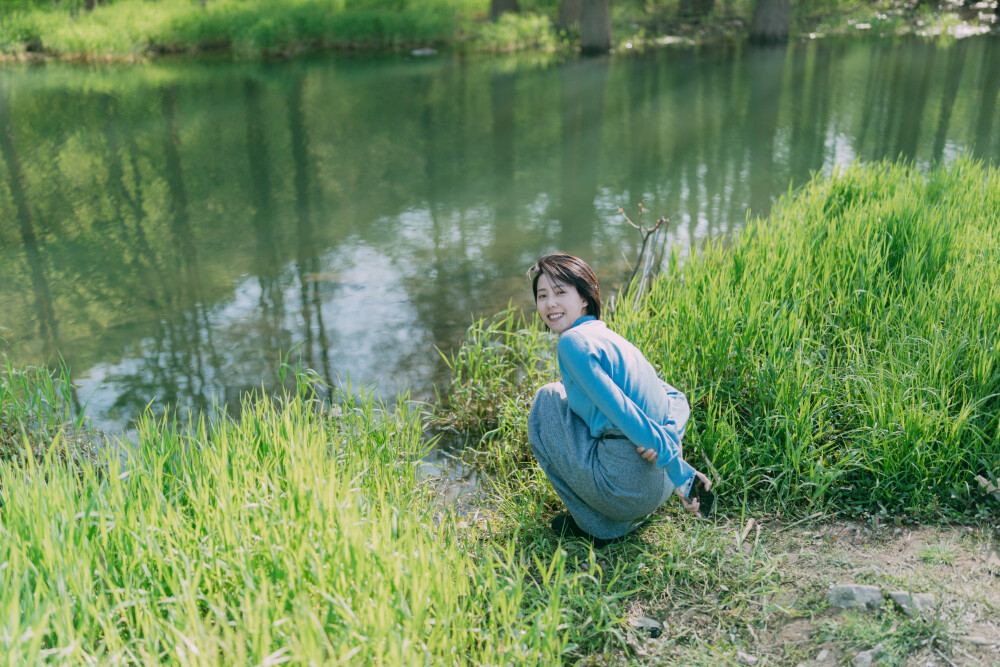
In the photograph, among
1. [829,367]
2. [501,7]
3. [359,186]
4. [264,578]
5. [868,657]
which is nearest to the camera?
[264,578]

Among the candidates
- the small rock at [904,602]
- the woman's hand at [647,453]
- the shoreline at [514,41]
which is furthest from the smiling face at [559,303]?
the shoreline at [514,41]

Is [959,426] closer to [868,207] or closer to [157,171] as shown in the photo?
[868,207]

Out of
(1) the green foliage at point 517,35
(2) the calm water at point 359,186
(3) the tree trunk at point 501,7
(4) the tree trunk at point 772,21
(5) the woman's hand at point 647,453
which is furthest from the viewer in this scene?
(3) the tree trunk at point 501,7

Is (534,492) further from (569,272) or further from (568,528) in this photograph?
(569,272)

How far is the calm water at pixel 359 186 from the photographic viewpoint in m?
5.02

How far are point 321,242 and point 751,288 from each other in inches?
169

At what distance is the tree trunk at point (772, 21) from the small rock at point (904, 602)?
19.3 m

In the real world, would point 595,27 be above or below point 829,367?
above

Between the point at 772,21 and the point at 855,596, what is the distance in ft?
64.2

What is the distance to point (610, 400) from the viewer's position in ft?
7.90

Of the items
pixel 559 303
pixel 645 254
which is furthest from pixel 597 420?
pixel 645 254

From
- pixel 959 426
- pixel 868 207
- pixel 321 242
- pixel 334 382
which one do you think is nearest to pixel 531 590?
pixel 959 426

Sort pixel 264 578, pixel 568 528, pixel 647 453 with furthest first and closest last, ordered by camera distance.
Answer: pixel 568 528
pixel 647 453
pixel 264 578

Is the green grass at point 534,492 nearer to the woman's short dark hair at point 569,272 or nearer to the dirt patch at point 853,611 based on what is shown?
the dirt patch at point 853,611
